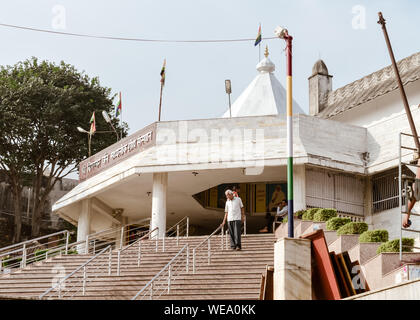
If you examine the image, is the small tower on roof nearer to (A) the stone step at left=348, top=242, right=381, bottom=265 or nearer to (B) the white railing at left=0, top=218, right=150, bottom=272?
(B) the white railing at left=0, top=218, right=150, bottom=272

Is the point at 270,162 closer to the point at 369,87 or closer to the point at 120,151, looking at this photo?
the point at 120,151

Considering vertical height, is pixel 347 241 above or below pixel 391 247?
above

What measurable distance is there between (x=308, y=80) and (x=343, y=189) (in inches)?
439

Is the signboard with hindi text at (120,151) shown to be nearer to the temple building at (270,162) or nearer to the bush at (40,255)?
the temple building at (270,162)

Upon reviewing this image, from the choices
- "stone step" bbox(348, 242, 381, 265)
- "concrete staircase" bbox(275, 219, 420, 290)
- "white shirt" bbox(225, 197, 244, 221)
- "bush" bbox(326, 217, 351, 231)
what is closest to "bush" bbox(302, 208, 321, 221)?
"bush" bbox(326, 217, 351, 231)

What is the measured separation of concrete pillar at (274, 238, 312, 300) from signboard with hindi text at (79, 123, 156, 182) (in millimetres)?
14192

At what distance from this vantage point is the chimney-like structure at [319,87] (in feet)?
104

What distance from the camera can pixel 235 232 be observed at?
1670 cm

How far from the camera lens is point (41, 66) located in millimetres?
38031

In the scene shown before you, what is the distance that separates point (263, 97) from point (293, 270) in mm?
19547

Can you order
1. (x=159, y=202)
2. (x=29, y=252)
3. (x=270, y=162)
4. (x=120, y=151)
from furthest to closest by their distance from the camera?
(x=29, y=252) < (x=120, y=151) < (x=159, y=202) < (x=270, y=162)

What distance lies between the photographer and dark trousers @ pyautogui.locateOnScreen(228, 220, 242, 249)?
1641 centimetres

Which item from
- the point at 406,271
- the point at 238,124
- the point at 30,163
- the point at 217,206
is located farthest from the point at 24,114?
the point at 406,271

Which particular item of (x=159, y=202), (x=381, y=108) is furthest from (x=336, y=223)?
(x=381, y=108)
